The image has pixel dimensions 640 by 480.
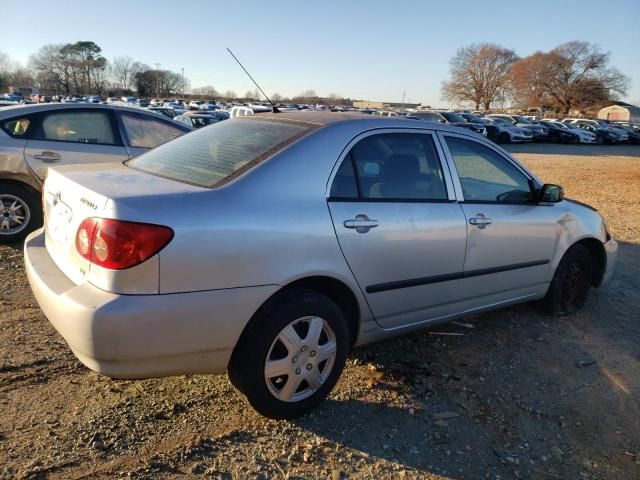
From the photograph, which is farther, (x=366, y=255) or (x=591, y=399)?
(x=591, y=399)

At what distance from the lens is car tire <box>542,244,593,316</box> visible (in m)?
4.21

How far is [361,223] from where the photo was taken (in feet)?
9.17

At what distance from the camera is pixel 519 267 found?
12.4ft

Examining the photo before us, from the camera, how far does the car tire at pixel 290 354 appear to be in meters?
2.49

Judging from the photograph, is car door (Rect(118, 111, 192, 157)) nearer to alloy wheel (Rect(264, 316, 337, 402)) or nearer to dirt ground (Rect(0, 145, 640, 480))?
dirt ground (Rect(0, 145, 640, 480))

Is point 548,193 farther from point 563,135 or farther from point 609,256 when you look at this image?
point 563,135

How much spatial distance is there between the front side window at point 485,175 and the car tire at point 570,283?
31.1 inches

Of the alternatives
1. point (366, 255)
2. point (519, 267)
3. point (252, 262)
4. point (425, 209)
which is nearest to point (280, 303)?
point (252, 262)

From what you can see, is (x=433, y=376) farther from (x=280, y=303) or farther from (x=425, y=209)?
(x=280, y=303)

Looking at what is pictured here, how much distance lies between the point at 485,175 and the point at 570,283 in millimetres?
1362

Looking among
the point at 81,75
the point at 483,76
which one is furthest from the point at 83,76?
the point at 483,76

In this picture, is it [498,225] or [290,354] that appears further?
[498,225]

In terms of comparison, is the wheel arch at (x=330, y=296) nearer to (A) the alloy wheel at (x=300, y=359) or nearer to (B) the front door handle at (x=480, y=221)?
(A) the alloy wheel at (x=300, y=359)

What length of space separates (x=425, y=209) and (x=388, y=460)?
1.45 metres
